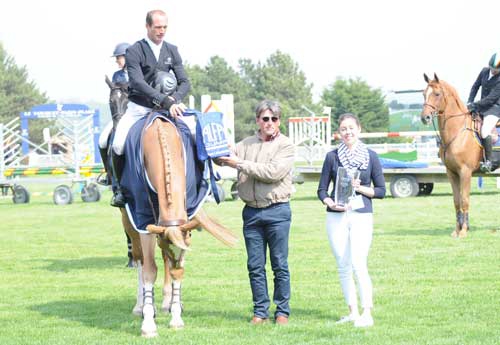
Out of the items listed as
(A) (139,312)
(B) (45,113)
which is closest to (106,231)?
(A) (139,312)

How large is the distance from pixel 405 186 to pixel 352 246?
59.3 ft

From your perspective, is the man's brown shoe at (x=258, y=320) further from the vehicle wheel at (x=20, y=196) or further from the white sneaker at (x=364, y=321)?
the vehicle wheel at (x=20, y=196)

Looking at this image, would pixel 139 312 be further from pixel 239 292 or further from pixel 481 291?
pixel 481 291

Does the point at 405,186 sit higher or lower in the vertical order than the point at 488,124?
lower

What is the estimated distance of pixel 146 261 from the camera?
8.48 m

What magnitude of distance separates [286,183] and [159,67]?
1672 mm

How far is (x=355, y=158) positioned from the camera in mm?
8289

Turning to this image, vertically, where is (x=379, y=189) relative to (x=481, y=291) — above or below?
above

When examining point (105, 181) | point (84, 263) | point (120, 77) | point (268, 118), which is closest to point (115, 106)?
point (120, 77)

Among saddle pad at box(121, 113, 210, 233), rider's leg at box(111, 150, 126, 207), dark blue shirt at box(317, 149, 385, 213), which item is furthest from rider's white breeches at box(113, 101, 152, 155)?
dark blue shirt at box(317, 149, 385, 213)

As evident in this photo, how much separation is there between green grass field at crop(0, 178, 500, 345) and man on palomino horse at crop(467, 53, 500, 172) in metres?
1.34

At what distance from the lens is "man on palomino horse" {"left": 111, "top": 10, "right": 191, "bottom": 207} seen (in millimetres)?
8539

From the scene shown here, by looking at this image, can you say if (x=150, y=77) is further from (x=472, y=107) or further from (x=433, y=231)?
(x=472, y=107)

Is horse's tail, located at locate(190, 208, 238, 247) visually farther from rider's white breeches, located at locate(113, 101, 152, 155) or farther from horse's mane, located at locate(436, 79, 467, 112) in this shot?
horse's mane, located at locate(436, 79, 467, 112)
